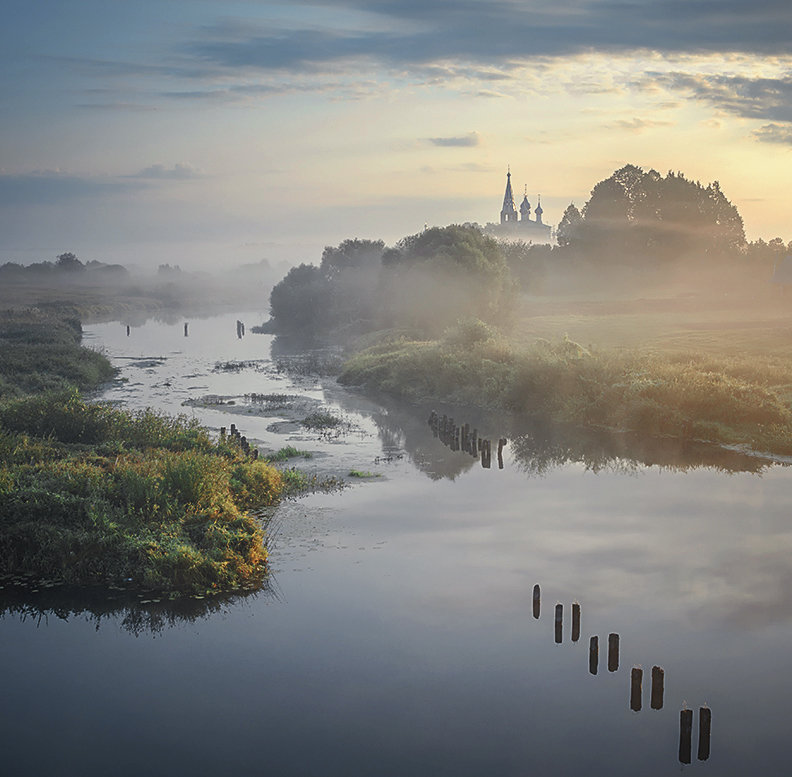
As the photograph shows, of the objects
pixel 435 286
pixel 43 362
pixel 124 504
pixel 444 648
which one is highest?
pixel 435 286

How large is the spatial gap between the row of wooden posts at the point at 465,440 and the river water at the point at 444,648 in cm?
576

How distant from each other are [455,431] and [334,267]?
89654 mm

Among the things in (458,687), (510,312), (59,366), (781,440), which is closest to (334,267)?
(510,312)

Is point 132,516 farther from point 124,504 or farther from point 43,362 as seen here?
point 43,362

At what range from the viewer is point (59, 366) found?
66188 mm

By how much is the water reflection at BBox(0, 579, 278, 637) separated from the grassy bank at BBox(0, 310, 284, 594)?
58 centimetres

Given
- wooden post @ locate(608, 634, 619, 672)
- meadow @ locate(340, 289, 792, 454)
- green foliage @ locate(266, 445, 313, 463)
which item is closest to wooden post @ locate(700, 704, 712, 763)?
wooden post @ locate(608, 634, 619, 672)

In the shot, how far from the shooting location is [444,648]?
20062 mm

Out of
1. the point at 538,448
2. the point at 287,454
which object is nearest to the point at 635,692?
the point at 287,454

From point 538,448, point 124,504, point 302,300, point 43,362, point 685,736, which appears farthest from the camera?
point 302,300

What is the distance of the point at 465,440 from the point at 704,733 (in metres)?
28.5

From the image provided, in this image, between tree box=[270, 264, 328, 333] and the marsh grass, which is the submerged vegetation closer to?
tree box=[270, 264, 328, 333]

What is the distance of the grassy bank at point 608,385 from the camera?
4231 cm

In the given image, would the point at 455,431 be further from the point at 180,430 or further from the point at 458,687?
the point at 458,687
